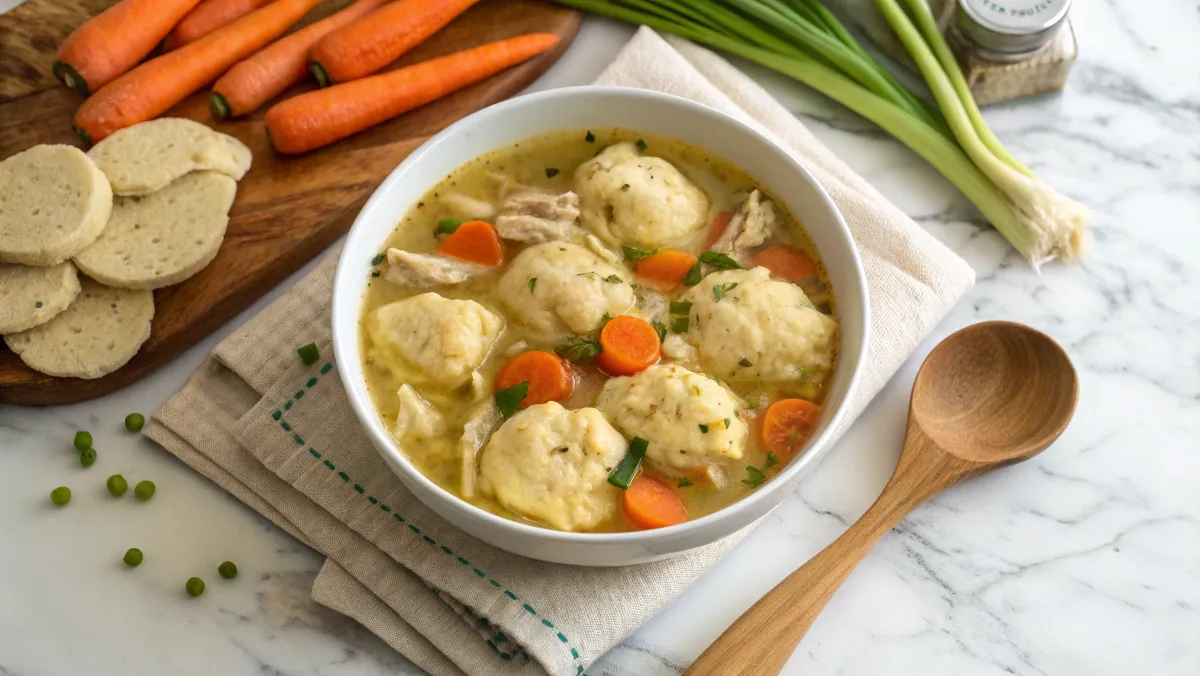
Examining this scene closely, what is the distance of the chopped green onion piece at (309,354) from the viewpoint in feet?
11.0

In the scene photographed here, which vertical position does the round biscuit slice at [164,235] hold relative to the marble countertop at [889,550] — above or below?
above

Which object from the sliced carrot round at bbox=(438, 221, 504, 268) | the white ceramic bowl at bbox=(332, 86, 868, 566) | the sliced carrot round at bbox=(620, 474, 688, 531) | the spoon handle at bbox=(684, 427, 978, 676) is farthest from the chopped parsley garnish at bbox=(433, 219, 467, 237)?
the spoon handle at bbox=(684, 427, 978, 676)

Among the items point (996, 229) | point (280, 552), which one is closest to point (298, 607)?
point (280, 552)

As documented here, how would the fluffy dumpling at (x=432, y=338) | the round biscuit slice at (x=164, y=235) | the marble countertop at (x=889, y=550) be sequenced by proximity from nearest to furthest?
the fluffy dumpling at (x=432, y=338) < the marble countertop at (x=889, y=550) < the round biscuit slice at (x=164, y=235)

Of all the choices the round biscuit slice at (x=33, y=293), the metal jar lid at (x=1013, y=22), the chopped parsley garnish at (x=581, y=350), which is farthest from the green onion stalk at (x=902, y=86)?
the round biscuit slice at (x=33, y=293)

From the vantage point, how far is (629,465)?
9.49 feet

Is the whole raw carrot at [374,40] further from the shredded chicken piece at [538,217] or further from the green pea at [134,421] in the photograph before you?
→ the green pea at [134,421]

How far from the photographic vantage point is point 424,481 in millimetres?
2697

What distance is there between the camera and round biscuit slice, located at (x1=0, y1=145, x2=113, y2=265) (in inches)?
139

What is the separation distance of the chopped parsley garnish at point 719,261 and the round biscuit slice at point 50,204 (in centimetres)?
206

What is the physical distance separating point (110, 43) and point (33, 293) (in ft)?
3.73

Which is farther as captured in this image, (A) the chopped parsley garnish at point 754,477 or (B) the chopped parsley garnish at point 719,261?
(B) the chopped parsley garnish at point 719,261

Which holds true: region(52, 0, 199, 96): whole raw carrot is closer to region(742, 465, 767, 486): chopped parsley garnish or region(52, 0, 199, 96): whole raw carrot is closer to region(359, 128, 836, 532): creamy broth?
region(359, 128, 836, 532): creamy broth

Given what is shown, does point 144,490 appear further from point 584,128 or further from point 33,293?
point 584,128
